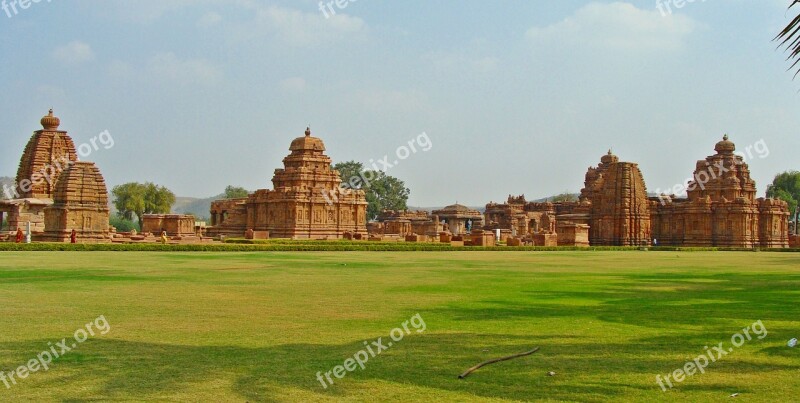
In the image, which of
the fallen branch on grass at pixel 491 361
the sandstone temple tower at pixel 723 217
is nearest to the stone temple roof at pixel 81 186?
the fallen branch on grass at pixel 491 361

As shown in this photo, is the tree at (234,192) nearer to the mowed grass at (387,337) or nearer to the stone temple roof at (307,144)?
the stone temple roof at (307,144)

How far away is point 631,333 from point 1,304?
932 cm

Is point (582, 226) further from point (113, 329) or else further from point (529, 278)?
point (113, 329)

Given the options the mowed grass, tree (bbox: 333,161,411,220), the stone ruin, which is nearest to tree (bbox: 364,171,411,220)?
tree (bbox: 333,161,411,220)

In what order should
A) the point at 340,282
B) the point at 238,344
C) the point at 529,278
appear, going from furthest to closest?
the point at 529,278, the point at 340,282, the point at 238,344

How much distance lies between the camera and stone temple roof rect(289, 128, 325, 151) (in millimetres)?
65188

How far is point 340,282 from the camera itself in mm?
16938

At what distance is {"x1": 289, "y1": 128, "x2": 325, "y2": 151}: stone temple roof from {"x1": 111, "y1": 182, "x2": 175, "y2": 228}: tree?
37.0 meters

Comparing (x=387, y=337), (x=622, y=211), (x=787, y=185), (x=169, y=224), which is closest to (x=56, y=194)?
(x=169, y=224)

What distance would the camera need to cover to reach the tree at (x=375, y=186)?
110 meters

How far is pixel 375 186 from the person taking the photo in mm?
111375

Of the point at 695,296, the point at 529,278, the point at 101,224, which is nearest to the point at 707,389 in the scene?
the point at 695,296

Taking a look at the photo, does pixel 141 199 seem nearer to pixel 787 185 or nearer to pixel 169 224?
pixel 169 224

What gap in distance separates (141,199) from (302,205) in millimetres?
42673
